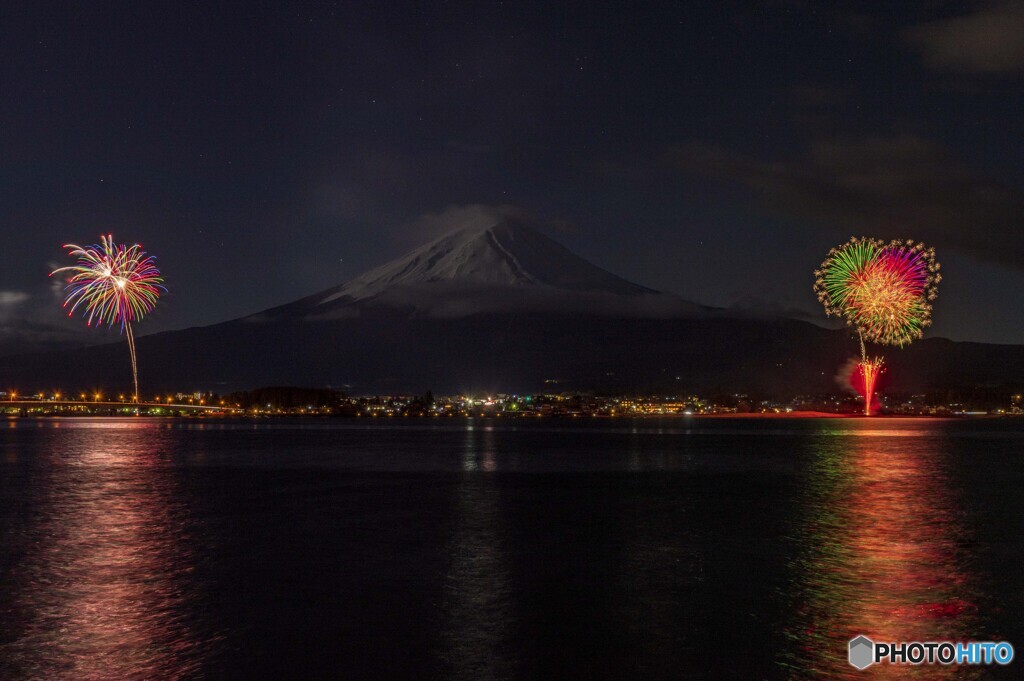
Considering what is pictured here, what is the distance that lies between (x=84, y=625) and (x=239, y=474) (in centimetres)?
3457

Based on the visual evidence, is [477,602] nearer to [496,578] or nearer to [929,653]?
[496,578]

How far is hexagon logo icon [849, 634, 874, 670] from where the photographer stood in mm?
11781

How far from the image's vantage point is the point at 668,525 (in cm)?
2664

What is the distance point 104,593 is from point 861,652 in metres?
→ 12.6

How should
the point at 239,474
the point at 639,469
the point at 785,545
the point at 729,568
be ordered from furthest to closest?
the point at 639,469 < the point at 239,474 < the point at 785,545 < the point at 729,568

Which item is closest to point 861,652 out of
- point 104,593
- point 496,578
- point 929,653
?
point 929,653

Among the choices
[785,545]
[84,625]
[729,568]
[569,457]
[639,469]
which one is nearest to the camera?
[84,625]

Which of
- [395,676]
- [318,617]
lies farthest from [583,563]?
[395,676]

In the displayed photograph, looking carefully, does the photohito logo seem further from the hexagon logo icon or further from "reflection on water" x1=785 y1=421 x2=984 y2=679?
"reflection on water" x1=785 y1=421 x2=984 y2=679

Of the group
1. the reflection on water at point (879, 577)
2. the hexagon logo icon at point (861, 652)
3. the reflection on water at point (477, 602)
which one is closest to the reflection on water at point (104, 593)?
the reflection on water at point (477, 602)

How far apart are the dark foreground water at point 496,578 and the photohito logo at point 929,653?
Result: 0.33 metres

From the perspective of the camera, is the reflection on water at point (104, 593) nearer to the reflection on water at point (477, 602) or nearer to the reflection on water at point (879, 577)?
the reflection on water at point (477, 602)

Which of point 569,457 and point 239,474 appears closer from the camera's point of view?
point 239,474

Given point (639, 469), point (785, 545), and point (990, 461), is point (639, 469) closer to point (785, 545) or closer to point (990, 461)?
point (990, 461)
